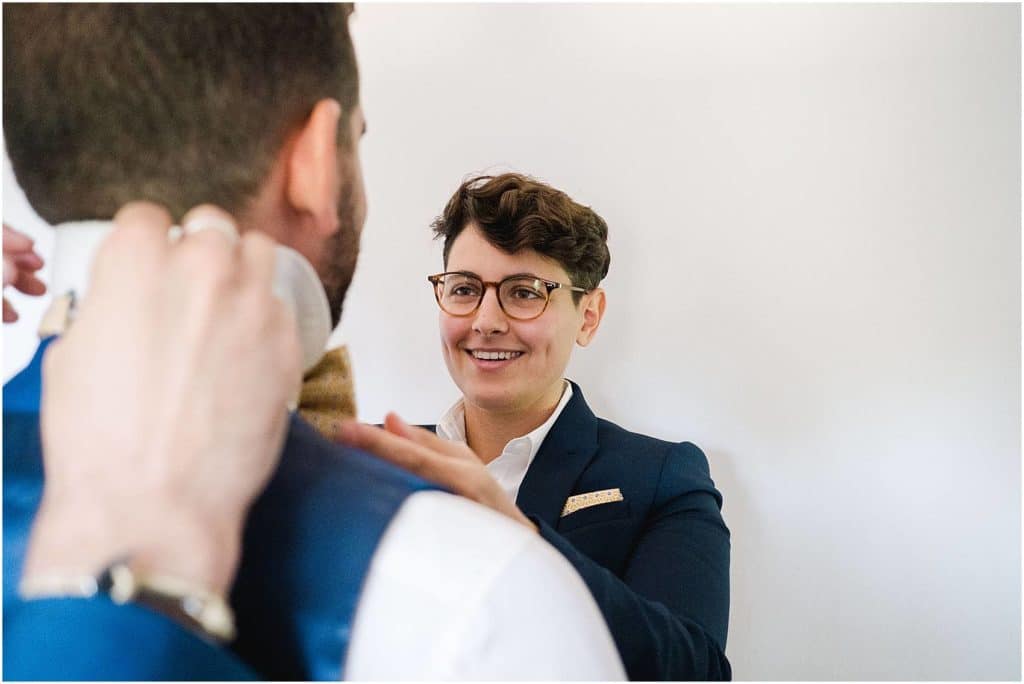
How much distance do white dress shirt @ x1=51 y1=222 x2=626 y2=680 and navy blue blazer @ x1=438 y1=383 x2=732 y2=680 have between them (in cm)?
44

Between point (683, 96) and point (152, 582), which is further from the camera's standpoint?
point (683, 96)

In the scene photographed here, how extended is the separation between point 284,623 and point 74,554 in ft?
0.43

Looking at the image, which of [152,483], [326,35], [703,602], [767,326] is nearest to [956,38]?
[767,326]

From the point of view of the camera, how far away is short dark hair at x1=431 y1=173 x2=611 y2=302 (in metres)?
1.26

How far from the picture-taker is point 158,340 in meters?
0.44

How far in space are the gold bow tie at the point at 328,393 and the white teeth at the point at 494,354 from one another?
0.65 m

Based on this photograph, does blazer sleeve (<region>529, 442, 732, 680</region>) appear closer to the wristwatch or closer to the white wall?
the white wall

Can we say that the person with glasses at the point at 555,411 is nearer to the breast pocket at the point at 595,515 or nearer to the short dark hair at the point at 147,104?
the breast pocket at the point at 595,515

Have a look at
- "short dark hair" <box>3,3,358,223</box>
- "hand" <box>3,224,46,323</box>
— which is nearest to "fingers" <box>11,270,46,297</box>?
"hand" <box>3,224,46,323</box>

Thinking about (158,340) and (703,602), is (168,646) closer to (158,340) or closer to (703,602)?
(158,340)

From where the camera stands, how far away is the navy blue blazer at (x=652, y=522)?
3.30 ft

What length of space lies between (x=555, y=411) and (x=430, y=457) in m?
0.68

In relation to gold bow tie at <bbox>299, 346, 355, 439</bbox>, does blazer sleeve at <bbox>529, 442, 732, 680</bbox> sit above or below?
below

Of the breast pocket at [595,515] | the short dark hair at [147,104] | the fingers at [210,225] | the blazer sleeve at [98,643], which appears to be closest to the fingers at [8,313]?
the short dark hair at [147,104]
